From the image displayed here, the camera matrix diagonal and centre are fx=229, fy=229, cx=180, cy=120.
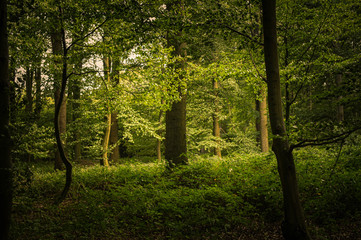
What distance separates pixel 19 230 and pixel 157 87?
17.0 ft

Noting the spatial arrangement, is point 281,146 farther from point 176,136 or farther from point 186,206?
point 176,136

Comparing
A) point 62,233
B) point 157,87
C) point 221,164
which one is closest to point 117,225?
point 62,233

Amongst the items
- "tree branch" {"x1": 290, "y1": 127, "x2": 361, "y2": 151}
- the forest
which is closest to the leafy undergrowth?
the forest

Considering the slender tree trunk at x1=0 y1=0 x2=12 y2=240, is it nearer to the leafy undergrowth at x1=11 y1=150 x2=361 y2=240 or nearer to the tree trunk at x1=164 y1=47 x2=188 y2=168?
the leafy undergrowth at x1=11 y1=150 x2=361 y2=240

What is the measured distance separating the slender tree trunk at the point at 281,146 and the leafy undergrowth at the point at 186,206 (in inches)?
37.1

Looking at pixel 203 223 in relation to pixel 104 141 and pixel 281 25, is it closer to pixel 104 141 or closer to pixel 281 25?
pixel 281 25

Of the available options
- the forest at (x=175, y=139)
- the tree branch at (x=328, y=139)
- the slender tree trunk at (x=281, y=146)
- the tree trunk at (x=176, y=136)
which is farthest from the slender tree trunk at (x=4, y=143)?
the tree trunk at (x=176, y=136)

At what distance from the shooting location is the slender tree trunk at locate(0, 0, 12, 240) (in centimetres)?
357

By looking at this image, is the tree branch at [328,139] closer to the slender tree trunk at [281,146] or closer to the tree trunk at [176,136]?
the slender tree trunk at [281,146]

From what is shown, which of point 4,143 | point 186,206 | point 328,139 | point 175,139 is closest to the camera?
point 4,143

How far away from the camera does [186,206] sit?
6.23 meters

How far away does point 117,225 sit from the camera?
554cm

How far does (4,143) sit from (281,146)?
4.75 m

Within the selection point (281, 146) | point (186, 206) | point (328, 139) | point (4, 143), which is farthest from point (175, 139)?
point (4, 143)
